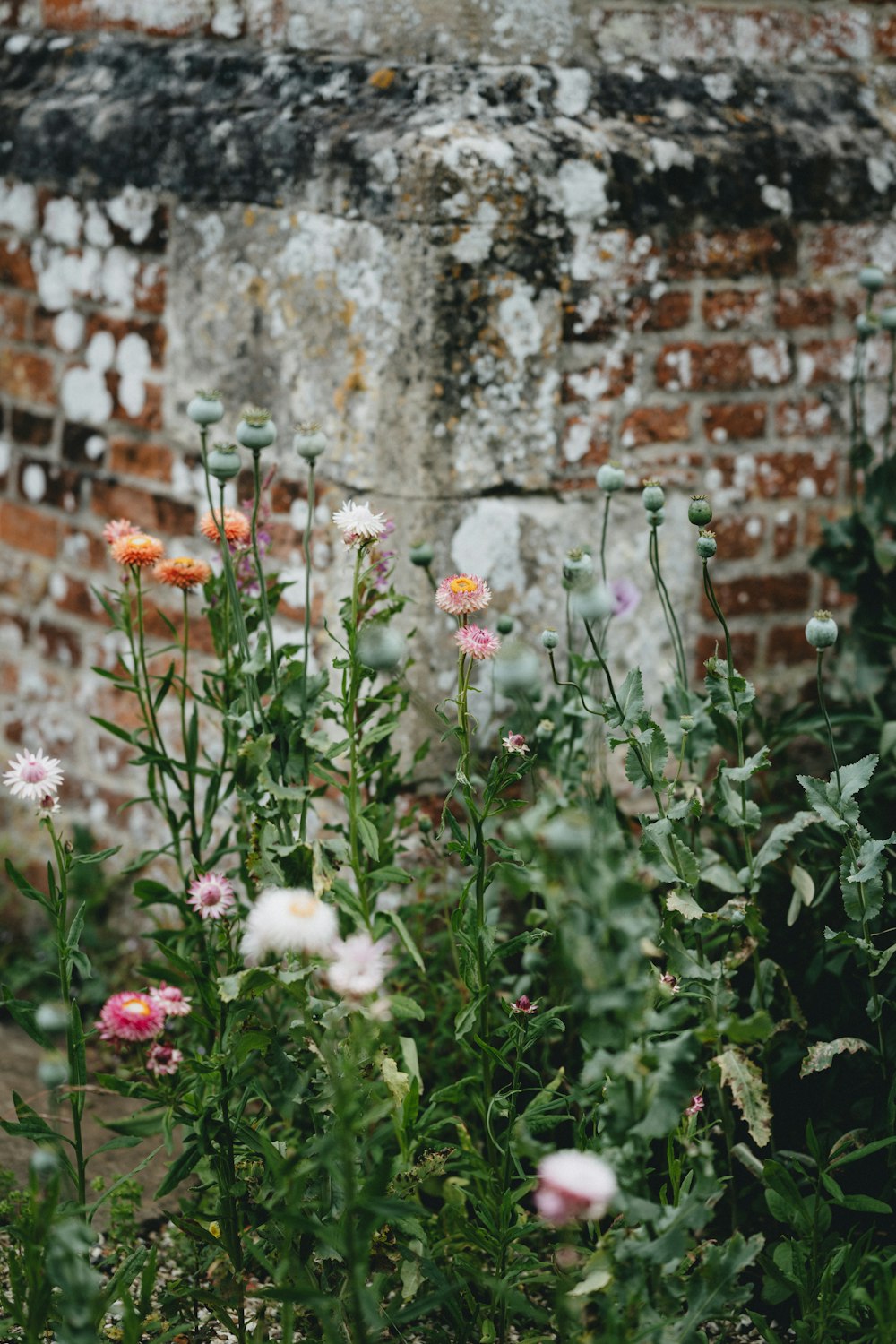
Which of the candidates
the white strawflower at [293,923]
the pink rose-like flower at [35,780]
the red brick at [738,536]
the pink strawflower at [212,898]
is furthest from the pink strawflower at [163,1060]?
the red brick at [738,536]

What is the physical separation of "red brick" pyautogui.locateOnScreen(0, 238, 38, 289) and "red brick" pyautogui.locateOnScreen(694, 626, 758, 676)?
5.46ft

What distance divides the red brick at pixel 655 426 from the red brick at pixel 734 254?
0.25 metres

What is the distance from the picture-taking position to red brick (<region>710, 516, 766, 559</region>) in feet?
8.80

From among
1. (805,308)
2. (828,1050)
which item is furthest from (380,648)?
(805,308)

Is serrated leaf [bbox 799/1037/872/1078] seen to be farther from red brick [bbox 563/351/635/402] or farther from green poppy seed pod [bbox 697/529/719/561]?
red brick [bbox 563/351/635/402]

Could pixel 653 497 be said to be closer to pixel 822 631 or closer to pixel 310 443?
pixel 822 631

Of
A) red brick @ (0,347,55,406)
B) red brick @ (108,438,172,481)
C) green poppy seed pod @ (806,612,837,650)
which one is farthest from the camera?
red brick @ (0,347,55,406)

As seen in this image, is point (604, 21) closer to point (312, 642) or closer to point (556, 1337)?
point (312, 642)

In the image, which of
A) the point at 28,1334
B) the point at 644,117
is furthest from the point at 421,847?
the point at 644,117

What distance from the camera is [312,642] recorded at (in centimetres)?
256

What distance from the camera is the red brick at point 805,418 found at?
272cm

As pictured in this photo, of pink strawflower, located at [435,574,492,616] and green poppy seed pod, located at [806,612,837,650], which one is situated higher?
pink strawflower, located at [435,574,492,616]

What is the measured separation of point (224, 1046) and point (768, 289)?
1.80 metres

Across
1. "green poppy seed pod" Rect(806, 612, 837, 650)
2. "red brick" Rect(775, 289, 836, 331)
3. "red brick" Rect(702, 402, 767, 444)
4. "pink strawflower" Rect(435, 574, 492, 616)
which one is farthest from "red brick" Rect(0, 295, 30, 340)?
"green poppy seed pod" Rect(806, 612, 837, 650)
